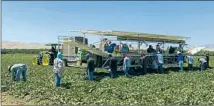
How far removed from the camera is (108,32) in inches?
979

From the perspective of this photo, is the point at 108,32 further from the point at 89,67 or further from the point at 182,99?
the point at 182,99

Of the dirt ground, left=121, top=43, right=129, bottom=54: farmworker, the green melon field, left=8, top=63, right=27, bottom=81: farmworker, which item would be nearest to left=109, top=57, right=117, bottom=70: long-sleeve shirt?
the green melon field

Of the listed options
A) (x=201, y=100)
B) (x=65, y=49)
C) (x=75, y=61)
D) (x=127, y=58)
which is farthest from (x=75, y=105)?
(x=65, y=49)

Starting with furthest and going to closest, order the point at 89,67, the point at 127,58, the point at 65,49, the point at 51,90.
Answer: the point at 65,49, the point at 127,58, the point at 89,67, the point at 51,90

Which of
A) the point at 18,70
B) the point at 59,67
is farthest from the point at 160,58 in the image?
the point at 18,70

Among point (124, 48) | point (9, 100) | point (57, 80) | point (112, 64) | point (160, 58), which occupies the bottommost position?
point (9, 100)

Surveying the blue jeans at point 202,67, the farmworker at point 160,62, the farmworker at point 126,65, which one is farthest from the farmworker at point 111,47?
the blue jeans at point 202,67

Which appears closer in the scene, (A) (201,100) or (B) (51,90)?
(A) (201,100)

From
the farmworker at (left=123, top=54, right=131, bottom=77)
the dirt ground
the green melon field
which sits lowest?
the dirt ground

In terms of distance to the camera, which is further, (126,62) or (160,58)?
(160,58)

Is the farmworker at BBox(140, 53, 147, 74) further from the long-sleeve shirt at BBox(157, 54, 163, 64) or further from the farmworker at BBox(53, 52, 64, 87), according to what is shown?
the farmworker at BBox(53, 52, 64, 87)

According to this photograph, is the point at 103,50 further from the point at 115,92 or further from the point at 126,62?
the point at 115,92

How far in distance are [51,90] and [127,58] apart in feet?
25.6

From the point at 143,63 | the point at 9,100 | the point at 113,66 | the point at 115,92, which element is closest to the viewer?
the point at 9,100
